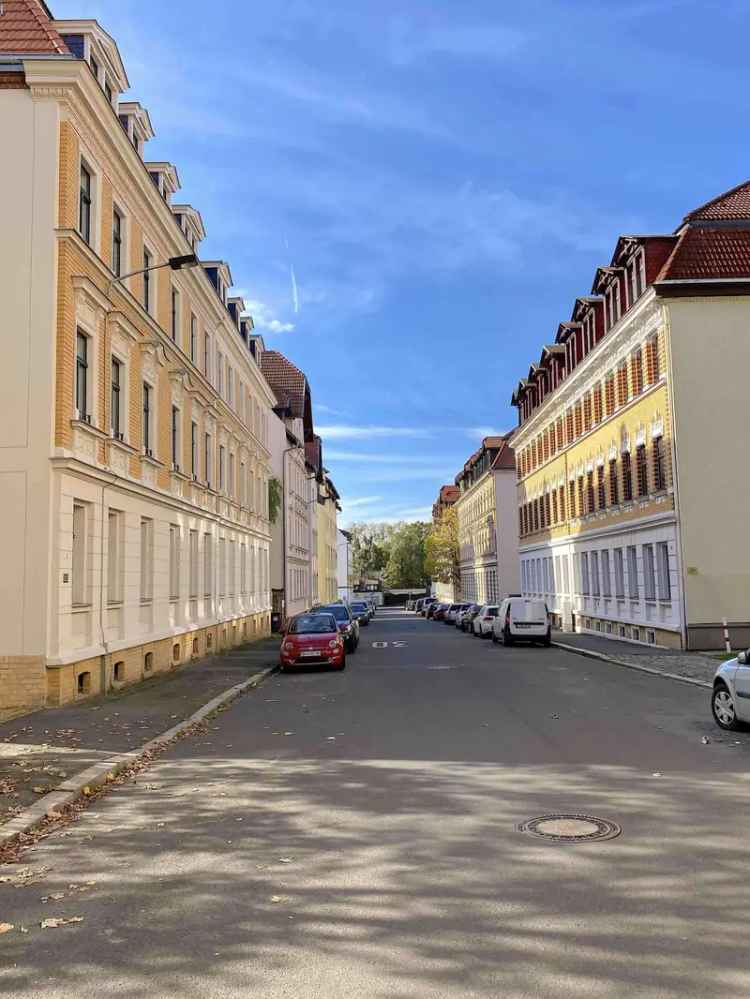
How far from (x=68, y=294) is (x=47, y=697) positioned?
697cm

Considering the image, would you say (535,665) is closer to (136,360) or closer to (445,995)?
(136,360)

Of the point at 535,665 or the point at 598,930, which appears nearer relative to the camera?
the point at 598,930

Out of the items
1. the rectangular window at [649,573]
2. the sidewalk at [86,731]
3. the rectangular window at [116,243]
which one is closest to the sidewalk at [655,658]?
the rectangular window at [649,573]

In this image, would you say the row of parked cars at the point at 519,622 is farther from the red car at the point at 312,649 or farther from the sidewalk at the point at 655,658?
the red car at the point at 312,649

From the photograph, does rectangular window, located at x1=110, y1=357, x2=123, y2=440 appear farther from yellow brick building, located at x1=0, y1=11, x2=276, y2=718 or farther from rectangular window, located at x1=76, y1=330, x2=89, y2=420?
rectangular window, located at x1=76, y1=330, x2=89, y2=420

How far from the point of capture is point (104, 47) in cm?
1758

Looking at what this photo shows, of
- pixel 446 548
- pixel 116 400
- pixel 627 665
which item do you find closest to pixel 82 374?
pixel 116 400

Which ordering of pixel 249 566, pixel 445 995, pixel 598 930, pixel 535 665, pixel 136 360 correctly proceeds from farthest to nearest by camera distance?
pixel 249 566 → pixel 535 665 → pixel 136 360 → pixel 598 930 → pixel 445 995

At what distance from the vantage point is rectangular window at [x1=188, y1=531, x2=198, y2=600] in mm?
25391

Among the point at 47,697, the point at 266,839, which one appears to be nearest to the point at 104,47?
the point at 47,697

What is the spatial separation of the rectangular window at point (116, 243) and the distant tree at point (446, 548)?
75991 mm

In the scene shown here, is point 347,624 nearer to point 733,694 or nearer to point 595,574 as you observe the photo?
point 595,574

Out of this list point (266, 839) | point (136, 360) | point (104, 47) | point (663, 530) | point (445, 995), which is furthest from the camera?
point (663, 530)

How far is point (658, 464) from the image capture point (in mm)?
27859
